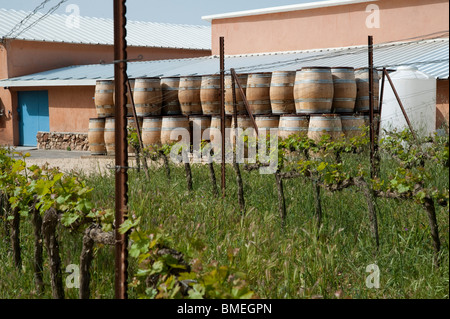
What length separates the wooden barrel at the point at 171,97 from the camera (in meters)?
13.2

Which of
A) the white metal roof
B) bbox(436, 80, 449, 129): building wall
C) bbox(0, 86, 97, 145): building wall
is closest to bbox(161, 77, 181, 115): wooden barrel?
bbox(436, 80, 449, 129): building wall

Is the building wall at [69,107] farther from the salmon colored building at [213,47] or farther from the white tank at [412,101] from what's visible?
the white tank at [412,101]

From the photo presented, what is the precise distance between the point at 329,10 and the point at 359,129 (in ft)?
28.5

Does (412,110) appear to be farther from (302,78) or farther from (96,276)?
(96,276)

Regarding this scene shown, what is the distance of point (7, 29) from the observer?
20344mm

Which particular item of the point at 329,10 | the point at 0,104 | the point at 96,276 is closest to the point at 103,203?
the point at 96,276

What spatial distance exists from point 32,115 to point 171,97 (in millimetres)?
8593

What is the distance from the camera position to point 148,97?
1312 centimetres

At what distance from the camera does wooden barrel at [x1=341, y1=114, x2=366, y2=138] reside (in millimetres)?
10891

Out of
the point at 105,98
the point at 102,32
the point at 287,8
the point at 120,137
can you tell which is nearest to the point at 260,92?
the point at 105,98

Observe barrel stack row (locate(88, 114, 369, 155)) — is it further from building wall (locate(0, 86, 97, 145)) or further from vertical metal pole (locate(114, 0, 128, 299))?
vertical metal pole (locate(114, 0, 128, 299))

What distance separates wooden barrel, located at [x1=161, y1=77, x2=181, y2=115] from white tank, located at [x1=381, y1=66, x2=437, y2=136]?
14.2ft

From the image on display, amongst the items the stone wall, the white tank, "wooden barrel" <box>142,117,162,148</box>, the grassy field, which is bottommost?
the grassy field
